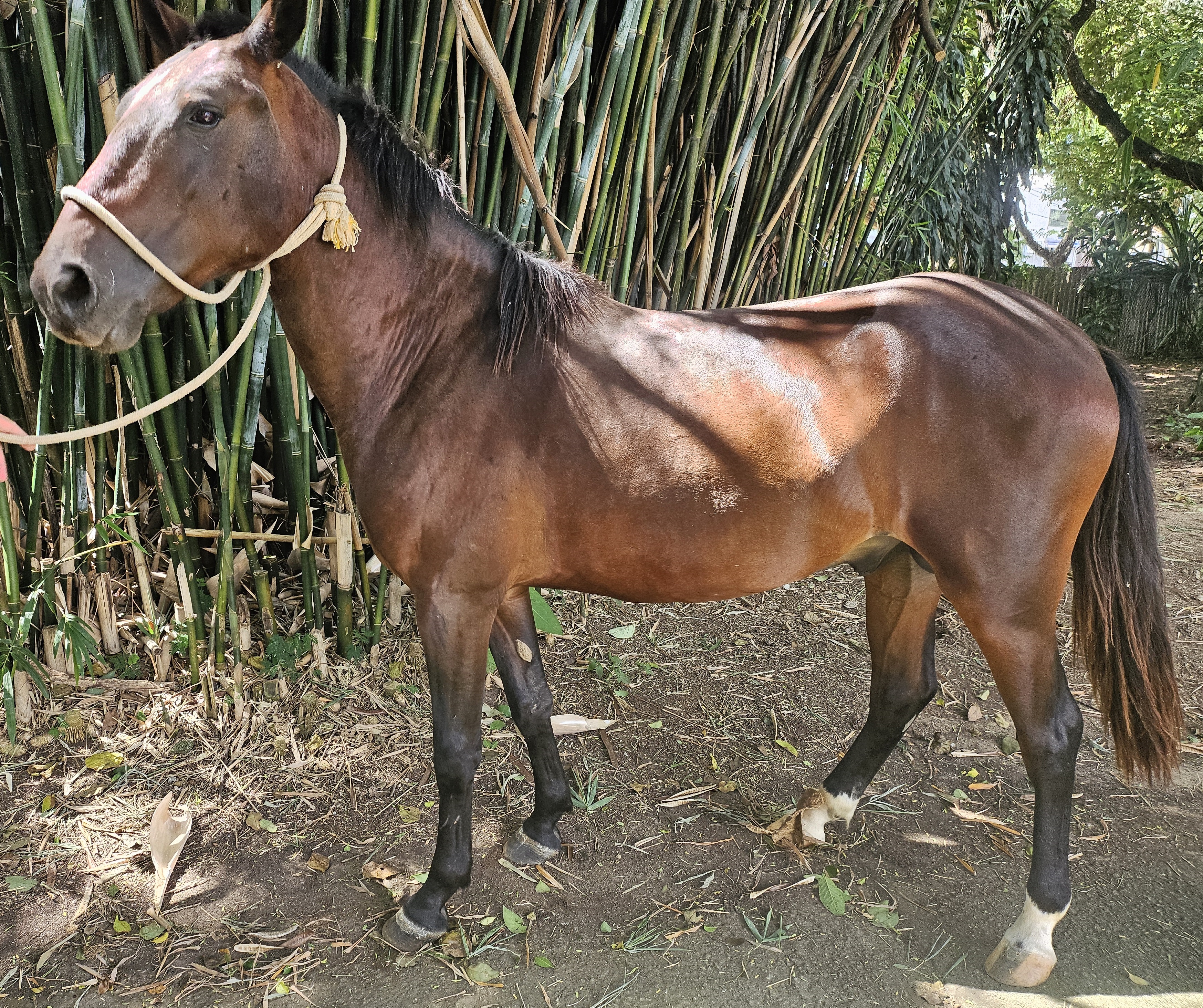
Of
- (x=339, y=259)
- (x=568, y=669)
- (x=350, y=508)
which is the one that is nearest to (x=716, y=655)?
(x=568, y=669)

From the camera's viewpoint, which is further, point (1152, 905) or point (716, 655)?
point (716, 655)

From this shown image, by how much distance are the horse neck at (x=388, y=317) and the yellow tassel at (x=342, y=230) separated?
5 centimetres

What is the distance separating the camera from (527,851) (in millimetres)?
2014

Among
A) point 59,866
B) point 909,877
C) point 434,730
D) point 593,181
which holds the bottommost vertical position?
point 59,866

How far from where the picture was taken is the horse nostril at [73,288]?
4.09ft

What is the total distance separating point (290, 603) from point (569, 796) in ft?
3.72

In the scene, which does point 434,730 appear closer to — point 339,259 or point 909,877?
point 339,259

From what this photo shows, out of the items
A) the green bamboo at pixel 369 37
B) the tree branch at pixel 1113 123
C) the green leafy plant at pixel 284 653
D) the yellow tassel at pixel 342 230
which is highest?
the tree branch at pixel 1113 123

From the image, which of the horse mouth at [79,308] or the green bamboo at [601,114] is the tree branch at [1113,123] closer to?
the green bamboo at [601,114]

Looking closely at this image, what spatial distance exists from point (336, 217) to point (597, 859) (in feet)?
5.26

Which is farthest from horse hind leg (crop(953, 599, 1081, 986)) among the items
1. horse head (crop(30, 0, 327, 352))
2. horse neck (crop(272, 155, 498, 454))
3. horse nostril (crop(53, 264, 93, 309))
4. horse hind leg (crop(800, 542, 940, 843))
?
horse nostril (crop(53, 264, 93, 309))

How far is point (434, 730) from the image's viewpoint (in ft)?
5.60

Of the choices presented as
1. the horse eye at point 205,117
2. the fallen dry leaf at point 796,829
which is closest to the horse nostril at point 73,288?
the horse eye at point 205,117

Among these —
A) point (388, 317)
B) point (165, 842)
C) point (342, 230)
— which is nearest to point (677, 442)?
point (388, 317)
